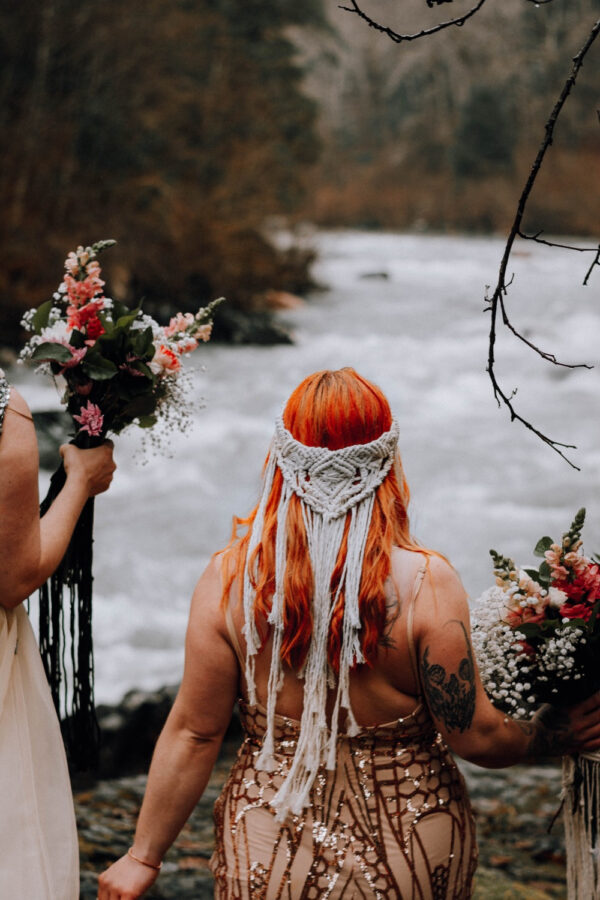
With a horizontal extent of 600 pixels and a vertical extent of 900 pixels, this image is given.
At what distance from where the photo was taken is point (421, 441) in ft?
22.2

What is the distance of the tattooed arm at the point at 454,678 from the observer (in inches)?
64.6

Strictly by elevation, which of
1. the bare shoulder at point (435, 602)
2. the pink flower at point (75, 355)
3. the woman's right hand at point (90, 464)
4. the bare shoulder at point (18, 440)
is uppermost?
the pink flower at point (75, 355)

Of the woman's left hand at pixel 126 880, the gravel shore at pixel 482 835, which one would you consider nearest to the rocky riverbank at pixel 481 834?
the gravel shore at pixel 482 835

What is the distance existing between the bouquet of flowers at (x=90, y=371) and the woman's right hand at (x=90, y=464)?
0.03 metres

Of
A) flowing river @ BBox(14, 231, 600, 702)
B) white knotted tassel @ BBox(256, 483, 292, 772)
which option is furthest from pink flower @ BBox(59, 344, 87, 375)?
flowing river @ BBox(14, 231, 600, 702)

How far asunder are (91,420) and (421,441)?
4.83 m

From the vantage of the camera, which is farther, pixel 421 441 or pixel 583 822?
pixel 421 441

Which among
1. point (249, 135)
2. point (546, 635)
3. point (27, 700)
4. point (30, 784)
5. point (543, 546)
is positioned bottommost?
point (30, 784)

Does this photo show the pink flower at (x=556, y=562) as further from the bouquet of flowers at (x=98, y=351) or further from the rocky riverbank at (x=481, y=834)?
the rocky riverbank at (x=481, y=834)

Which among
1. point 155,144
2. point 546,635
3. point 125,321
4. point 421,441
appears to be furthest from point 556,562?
point 155,144

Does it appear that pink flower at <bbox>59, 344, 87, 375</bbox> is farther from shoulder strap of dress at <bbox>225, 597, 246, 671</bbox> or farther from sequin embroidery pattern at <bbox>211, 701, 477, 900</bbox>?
sequin embroidery pattern at <bbox>211, 701, 477, 900</bbox>

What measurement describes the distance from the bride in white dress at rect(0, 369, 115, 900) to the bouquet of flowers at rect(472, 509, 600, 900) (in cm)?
85

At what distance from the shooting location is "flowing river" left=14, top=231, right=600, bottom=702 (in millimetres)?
6164

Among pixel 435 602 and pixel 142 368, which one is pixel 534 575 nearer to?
pixel 435 602
